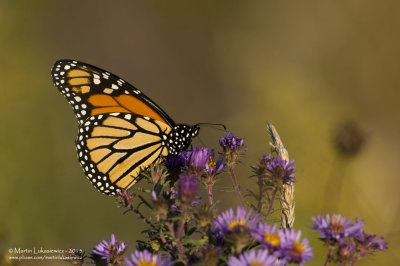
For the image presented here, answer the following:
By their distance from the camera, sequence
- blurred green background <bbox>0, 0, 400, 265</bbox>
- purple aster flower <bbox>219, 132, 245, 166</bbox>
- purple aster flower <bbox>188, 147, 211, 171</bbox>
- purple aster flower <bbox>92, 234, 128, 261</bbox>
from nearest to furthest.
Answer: purple aster flower <bbox>92, 234, 128, 261</bbox> < purple aster flower <bbox>188, 147, 211, 171</bbox> < purple aster flower <bbox>219, 132, 245, 166</bbox> < blurred green background <bbox>0, 0, 400, 265</bbox>

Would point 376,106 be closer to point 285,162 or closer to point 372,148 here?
point 372,148

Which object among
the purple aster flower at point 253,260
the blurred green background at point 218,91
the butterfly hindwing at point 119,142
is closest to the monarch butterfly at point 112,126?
the butterfly hindwing at point 119,142

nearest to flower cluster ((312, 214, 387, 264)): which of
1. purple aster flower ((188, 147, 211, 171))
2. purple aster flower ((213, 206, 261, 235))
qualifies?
purple aster flower ((213, 206, 261, 235))

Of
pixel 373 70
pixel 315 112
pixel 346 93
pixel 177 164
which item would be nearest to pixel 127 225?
pixel 315 112

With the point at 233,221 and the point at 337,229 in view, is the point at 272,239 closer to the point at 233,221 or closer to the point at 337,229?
the point at 233,221

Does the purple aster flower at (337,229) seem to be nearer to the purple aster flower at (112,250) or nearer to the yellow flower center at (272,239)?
the yellow flower center at (272,239)

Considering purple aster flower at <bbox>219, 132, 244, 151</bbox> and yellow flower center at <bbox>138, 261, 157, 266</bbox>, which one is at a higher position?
purple aster flower at <bbox>219, 132, 244, 151</bbox>

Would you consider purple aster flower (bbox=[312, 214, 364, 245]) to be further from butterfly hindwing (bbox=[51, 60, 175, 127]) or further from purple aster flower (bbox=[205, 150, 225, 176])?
butterfly hindwing (bbox=[51, 60, 175, 127])
